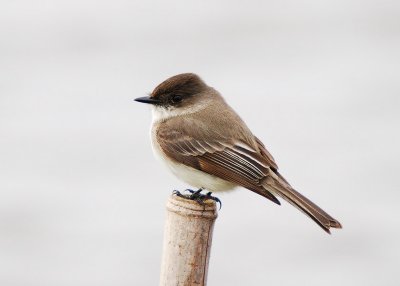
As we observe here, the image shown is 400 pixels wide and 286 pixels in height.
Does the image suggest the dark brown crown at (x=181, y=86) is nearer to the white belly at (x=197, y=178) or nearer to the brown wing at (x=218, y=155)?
the brown wing at (x=218, y=155)

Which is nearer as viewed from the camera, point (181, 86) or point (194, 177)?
point (194, 177)

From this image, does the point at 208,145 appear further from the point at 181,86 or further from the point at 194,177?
the point at 181,86

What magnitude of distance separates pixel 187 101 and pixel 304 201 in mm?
1222

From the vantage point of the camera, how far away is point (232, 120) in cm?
471

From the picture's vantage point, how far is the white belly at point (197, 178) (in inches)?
179

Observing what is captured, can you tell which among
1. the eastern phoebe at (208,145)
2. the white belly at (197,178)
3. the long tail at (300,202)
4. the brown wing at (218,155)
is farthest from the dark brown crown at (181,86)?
the long tail at (300,202)

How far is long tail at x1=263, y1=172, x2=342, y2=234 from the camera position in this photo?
13.0 ft

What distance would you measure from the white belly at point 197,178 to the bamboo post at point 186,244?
1.31m

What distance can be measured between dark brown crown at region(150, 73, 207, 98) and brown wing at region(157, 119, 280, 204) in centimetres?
28

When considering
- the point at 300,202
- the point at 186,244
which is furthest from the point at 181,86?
the point at 186,244

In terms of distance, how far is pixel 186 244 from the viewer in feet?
10.2

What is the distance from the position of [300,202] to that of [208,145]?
72cm

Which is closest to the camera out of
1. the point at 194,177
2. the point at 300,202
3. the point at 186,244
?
the point at 186,244

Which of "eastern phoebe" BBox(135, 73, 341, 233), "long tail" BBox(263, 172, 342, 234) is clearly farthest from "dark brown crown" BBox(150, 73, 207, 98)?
"long tail" BBox(263, 172, 342, 234)
